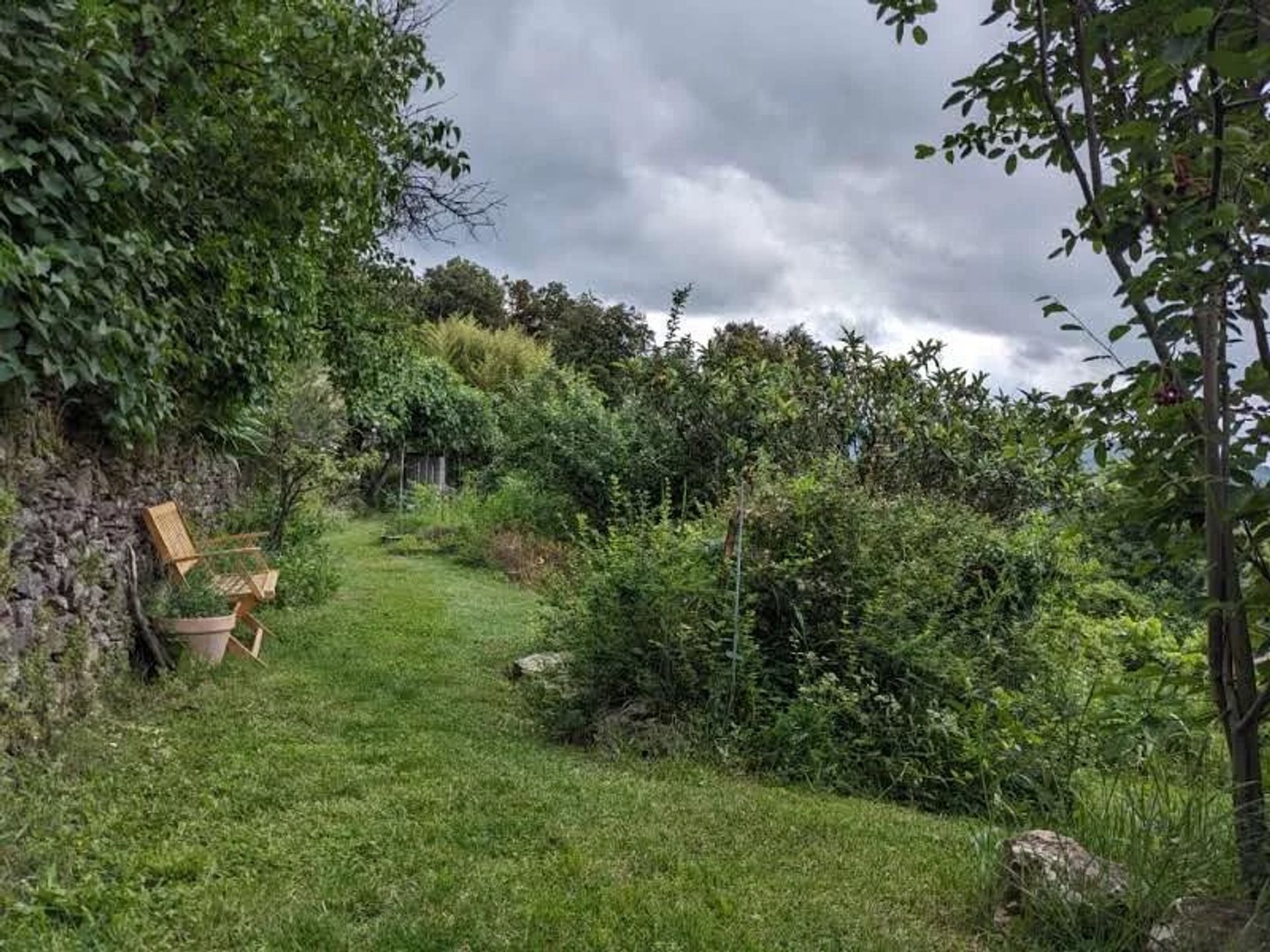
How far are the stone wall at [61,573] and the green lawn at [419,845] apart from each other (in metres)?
0.20

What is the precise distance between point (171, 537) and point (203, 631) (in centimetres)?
65

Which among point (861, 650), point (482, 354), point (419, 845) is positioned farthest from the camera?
point (482, 354)

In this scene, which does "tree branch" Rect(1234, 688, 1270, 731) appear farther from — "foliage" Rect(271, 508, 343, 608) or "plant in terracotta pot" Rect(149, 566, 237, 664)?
"foliage" Rect(271, 508, 343, 608)

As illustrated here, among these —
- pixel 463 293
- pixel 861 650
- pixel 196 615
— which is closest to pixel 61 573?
pixel 196 615

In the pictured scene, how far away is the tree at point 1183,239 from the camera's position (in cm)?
149

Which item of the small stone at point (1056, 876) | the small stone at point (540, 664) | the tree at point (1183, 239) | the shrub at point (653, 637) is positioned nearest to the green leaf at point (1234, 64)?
the tree at point (1183, 239)

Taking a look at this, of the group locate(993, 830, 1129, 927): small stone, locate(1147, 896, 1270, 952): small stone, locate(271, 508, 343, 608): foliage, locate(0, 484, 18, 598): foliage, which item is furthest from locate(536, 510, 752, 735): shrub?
locate(271, 508, 343, 608): foliage

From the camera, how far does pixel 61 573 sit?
11.9ft

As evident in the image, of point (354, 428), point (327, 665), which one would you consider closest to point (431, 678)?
point (327, 665)

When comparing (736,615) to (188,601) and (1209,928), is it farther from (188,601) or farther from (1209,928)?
(188,601)

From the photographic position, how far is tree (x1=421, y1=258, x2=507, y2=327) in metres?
26.0

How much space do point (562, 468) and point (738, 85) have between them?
6.04 metres

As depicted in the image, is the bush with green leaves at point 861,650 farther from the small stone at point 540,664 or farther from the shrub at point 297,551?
the shrub at point 297,551

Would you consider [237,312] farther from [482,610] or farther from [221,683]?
[482,610]
